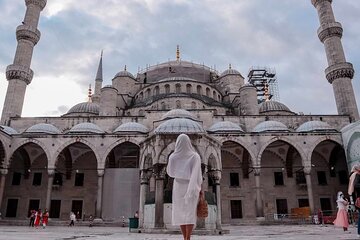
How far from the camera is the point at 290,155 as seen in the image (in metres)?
18.8

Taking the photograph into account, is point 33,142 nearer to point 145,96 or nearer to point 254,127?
point 145,96

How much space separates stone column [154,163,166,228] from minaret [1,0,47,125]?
52.0 ft

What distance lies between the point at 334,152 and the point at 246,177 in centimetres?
551

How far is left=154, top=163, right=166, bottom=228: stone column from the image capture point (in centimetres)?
745

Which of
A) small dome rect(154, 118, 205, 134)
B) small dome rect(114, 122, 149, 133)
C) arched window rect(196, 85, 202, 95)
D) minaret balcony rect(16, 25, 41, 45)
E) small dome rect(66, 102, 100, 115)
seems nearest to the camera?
small dome rect(154, 118, 205, 134)

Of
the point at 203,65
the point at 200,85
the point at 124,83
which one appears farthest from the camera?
the point at 203,65

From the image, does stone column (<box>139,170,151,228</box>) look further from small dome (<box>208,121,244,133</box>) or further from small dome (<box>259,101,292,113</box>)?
small dome (<box>259,101,292,113</box>)

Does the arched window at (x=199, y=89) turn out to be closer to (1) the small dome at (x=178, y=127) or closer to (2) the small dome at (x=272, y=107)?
(2) the small dome at (x=272, y=107)

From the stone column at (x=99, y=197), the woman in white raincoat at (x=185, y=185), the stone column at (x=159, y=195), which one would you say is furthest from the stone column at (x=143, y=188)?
the stone column at (x=99, y=197)

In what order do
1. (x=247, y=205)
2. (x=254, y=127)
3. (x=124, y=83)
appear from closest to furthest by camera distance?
(x=247, y=205)
(x=254, y=127)
(x=124, y=83)

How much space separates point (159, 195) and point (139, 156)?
8.97 meters

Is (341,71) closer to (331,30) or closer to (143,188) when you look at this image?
(331,30)

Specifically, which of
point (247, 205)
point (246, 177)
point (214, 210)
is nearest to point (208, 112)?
point (246, 177)

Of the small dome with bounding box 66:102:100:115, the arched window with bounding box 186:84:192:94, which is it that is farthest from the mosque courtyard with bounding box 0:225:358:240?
the arched window with bounding box 186:84:192:94
